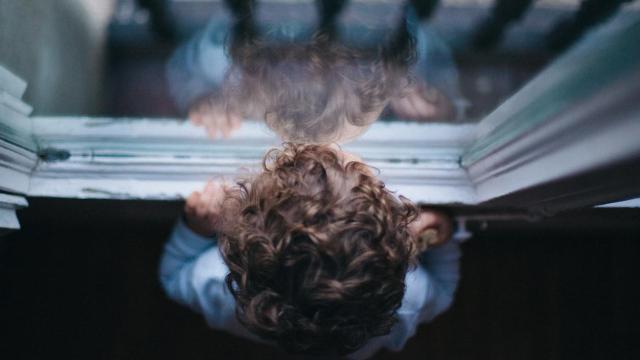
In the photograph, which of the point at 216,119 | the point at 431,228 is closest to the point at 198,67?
the point at 216,119

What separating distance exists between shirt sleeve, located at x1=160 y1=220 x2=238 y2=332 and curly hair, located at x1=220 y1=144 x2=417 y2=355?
0.18 m

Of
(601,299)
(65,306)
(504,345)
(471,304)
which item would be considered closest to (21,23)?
(65,306)

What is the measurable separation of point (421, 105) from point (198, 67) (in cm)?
48

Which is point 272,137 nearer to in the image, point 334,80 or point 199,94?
point 334,80

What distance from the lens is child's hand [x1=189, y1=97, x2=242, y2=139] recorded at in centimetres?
77

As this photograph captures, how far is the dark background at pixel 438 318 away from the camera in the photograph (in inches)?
47.5

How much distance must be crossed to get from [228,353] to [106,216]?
46 centimetres

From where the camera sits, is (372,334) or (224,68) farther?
(224,68)

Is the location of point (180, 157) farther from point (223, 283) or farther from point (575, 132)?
point (575, 132)

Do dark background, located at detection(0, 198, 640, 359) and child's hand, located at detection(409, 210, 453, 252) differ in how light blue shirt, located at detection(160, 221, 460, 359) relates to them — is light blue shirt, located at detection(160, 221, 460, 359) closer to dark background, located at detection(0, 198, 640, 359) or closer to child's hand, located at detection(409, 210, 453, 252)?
child's hand, located at detection(409, 210, 453, 252)

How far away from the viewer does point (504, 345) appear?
1.21m

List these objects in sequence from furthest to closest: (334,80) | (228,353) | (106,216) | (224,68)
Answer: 1. (228,353)
2. (106,216)
3. (224,68)
4. (334,80)

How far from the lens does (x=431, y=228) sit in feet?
2.60

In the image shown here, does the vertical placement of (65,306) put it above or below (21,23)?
below
